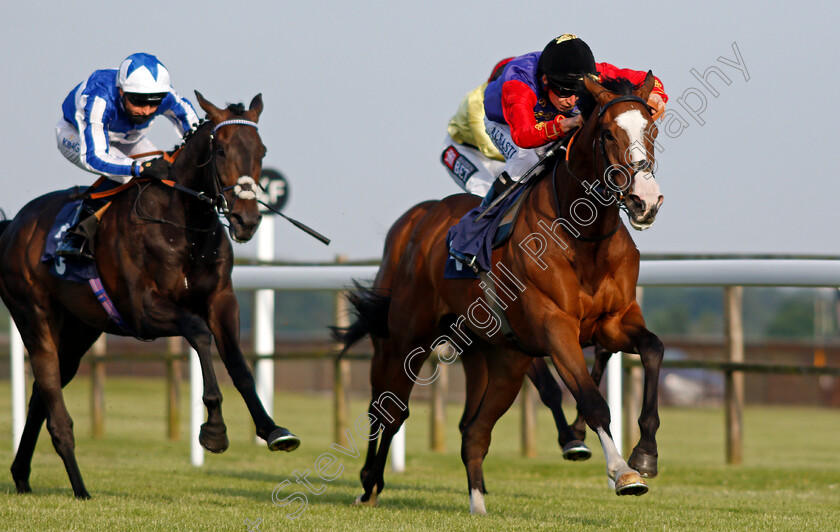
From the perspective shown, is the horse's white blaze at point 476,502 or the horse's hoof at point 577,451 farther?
the horse's hoof at point 577,451

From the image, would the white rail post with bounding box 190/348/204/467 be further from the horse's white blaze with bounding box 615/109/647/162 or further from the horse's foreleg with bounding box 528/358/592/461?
the horse's white blaze with bounding box 615/109/647/162

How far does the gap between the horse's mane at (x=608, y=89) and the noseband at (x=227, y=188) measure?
59.9 inches

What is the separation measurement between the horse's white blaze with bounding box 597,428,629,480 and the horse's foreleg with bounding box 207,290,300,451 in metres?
1.43

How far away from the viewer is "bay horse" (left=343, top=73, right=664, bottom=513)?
4.01 meters

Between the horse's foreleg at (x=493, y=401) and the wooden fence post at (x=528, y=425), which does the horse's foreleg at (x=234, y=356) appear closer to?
the horse's foreleg at (x=493, y=401)

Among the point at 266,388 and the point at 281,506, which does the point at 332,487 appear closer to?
the point at 281,506

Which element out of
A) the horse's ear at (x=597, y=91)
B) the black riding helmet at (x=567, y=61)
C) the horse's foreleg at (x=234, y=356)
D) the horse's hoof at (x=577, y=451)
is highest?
the black riding helmet at (x=567, y=61)

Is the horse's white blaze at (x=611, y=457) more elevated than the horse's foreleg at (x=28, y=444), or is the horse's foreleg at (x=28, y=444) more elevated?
the horse's white blaze at (x=611, y=457)

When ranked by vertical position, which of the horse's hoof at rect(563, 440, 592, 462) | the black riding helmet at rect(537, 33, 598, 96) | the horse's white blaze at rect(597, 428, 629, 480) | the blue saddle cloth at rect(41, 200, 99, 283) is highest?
the black riding helmet at rect(537, 33, 598, 96)

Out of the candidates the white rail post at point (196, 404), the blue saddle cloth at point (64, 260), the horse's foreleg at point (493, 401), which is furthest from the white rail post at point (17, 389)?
the horse's foreleg at point (493, 401)

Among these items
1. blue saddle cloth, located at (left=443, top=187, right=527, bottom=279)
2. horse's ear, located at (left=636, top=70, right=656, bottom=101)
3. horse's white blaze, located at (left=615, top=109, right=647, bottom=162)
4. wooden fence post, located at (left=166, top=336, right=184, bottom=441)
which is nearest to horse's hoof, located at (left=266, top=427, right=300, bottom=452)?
blue saddle cloth, located at (left=443, top=187, right=527, bottom=279)

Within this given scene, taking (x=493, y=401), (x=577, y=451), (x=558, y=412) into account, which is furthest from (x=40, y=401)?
(x=577, y=451)

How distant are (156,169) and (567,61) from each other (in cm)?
213

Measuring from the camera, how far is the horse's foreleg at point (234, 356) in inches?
186
